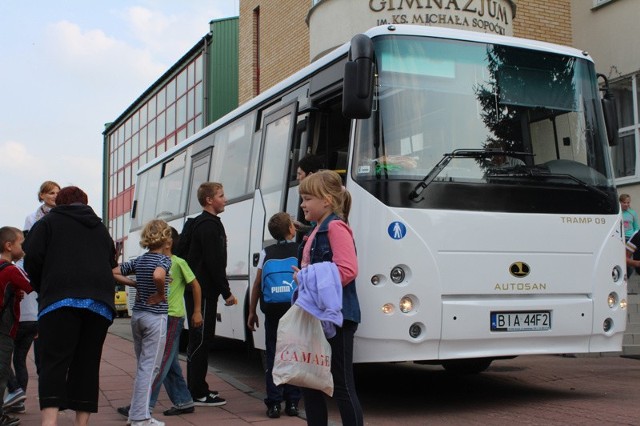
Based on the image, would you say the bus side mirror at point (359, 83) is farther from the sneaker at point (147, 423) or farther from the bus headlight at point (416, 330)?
the sneaker at point (147, 423)

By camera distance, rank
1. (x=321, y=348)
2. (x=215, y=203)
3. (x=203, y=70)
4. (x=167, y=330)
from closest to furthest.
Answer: (x=321, y=348), (x=167, y=330), (x=215, y=203), (x=203, y=70)

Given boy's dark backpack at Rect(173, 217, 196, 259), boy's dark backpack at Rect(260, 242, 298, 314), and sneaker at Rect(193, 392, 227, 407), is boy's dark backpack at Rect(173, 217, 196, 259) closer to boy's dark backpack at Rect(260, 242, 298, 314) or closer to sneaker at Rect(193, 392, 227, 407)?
boy's dark backpack at Rect(260, 242, 298, 314)

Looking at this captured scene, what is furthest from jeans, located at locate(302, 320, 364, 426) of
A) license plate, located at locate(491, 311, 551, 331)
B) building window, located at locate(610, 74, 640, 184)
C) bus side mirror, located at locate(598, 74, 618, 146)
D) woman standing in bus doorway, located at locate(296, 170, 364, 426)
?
building window, located at locate(610, 74, 640, 184)

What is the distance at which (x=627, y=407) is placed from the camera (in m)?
7.09

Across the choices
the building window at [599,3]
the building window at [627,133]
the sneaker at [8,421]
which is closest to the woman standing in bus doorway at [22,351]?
the sneaker at [8,421]

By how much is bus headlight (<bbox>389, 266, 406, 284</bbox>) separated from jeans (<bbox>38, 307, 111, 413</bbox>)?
225 centimetres

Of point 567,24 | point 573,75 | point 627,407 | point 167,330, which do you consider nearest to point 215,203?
point 167,330

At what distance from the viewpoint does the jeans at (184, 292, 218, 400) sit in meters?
7.48

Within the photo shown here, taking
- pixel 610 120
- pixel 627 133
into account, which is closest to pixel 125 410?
pixel 610 120

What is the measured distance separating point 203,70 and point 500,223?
26199 mm

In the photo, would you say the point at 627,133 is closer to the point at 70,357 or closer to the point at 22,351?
the point at 22,351

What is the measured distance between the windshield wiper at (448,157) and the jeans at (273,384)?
5.11 feet

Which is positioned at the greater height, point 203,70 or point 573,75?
point 203,70

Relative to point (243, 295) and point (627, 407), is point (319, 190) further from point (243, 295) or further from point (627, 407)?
point (243, 295)
